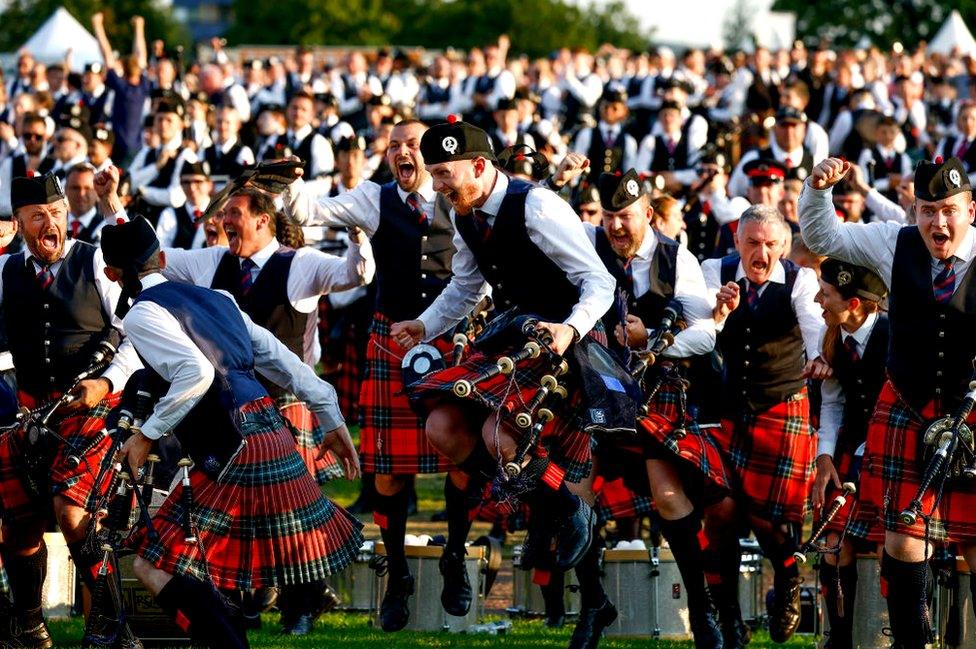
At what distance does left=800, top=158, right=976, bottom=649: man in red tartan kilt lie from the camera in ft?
18.4

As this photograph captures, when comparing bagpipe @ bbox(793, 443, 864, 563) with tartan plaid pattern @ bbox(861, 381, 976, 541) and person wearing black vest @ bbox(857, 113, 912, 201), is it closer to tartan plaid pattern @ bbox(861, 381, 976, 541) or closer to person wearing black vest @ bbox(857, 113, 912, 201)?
tartan plaid pattern @ bbox(861, 381, 976, 541)

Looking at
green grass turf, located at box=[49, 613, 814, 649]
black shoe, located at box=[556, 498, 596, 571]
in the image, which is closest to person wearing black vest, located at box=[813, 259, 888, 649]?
green grass turf, located at box=[49, 613, 814, 649]

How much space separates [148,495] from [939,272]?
96.3 inches

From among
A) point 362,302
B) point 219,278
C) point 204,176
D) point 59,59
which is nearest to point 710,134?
point 362,302

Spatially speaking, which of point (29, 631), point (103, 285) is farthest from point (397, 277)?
point (29, 631)

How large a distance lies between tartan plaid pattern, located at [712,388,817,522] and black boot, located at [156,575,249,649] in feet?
7.79

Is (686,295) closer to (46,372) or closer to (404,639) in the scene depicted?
(404,639)

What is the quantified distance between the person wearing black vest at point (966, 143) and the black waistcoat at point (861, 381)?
5.48 meters

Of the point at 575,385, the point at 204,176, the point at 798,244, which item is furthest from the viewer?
the point at 204,176

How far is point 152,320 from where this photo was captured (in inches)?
214

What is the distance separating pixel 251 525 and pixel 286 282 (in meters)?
1.64

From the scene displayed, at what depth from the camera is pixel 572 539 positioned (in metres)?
6.10

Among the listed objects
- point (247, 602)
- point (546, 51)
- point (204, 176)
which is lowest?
point (247, 602)

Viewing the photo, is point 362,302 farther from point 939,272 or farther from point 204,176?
point 939,272
